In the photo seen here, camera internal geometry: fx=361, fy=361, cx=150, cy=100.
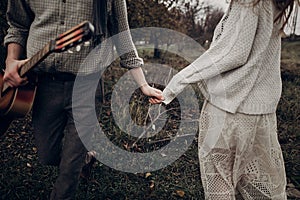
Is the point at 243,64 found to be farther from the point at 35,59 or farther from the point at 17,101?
Result: the point at 17,101

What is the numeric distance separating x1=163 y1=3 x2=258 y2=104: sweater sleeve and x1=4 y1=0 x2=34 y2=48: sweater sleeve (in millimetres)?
814

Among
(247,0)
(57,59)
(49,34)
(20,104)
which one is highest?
(247,0)

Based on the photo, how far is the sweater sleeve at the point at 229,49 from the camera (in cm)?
151

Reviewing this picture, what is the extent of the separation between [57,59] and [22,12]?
316 millimetres

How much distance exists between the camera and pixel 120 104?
4.08 metres

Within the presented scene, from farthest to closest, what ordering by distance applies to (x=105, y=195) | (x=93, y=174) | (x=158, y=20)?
(x=158, y=20)
(x=93, y=174)
(x=105, y=195)

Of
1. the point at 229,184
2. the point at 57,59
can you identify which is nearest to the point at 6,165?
the point at 57,59

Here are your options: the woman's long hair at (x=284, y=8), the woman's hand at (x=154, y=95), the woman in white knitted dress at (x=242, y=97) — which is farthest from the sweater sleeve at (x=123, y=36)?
the woman's long hair at (x=284, y=8)

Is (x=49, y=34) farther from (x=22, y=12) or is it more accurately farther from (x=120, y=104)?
(x=120, y=104)

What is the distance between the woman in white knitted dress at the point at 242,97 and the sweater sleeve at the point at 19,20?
0.77 metres

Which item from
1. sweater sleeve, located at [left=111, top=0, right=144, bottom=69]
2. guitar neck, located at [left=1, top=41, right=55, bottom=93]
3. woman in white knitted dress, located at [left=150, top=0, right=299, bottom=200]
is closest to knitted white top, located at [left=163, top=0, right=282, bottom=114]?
woman in white knitted dress, located at [left=150, top=0, right=299, bottom=200]

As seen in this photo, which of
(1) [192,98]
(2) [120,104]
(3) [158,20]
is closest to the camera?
(2) [120,104]

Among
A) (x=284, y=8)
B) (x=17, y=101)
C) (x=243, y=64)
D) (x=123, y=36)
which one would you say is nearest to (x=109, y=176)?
(x=17, y=101)

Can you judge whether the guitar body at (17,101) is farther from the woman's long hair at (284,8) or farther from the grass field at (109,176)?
the woman's long hair at (284,8)
